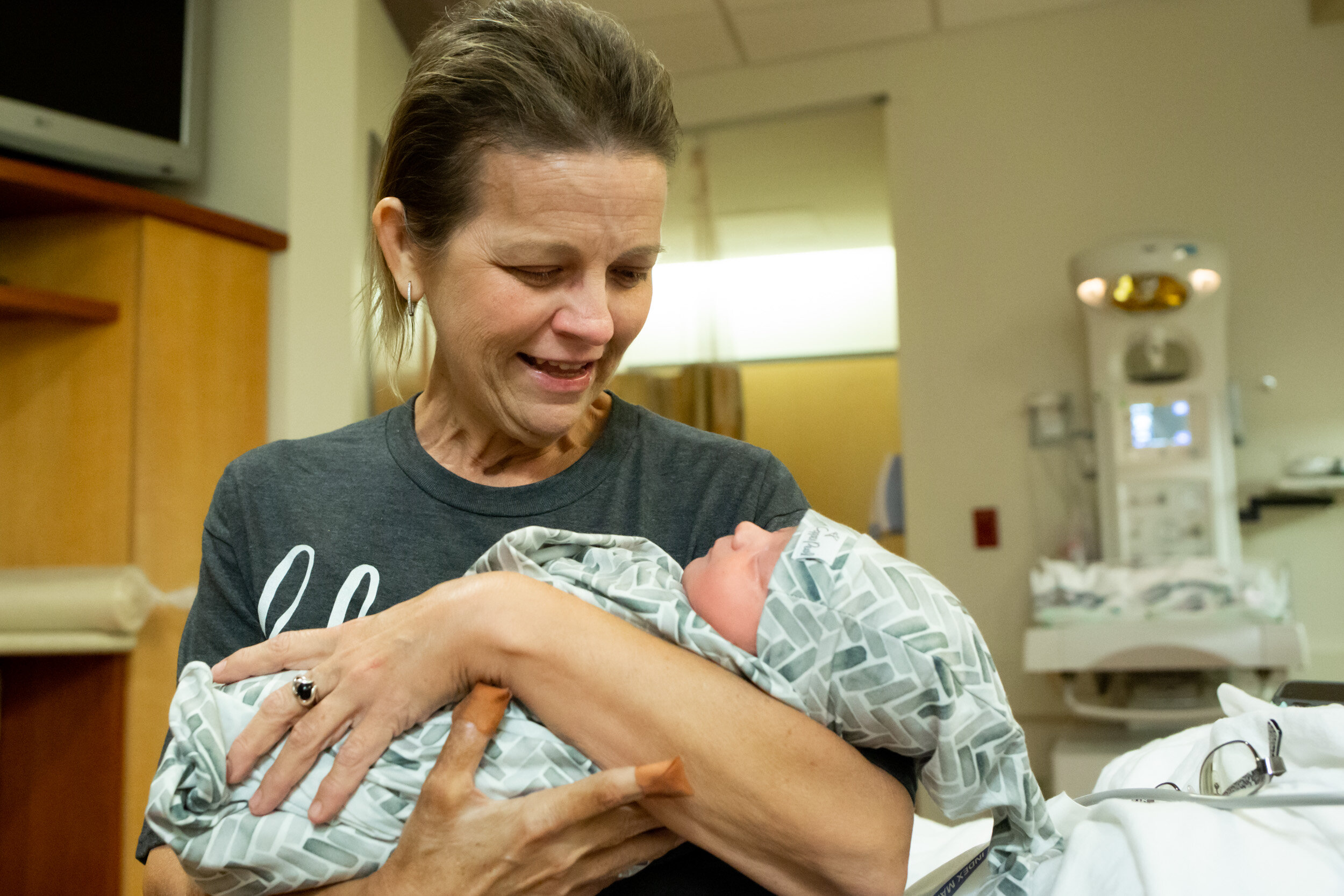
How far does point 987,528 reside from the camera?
11.6 ft

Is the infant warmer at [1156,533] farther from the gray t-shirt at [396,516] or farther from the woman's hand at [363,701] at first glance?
the woman's hand at [363,701]

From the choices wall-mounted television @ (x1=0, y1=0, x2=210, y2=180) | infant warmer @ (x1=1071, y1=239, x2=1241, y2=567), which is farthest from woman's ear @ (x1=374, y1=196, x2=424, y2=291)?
infant warmer @ (x1=1071, y1=239, x2=1241, y2=567)

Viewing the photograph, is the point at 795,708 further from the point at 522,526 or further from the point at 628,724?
the point at 522,526

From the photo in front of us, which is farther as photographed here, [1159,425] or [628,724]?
[1159,425]

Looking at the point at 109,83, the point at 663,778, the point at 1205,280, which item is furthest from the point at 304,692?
the point at 1205,280

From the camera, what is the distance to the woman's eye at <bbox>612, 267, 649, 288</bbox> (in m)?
0.99

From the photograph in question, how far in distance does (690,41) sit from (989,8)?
1062 millimetres

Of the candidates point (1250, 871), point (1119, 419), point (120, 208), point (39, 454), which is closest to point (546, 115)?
point (1250, 871)

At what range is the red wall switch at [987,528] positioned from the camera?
11.6 ft

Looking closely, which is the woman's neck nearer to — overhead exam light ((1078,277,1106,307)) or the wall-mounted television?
the wall-mounted television

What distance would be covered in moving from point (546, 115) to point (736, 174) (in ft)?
11.2

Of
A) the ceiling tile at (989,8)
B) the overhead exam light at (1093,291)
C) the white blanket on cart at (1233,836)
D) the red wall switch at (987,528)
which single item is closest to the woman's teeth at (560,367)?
the white blanket on cart at (1233,836)

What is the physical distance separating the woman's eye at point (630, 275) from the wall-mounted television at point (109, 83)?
1.67 meters

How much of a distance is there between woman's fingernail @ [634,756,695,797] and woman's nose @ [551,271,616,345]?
41 cm
